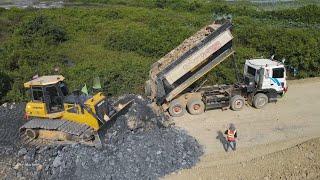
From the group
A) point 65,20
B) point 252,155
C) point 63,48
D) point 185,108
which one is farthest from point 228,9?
point 252,155

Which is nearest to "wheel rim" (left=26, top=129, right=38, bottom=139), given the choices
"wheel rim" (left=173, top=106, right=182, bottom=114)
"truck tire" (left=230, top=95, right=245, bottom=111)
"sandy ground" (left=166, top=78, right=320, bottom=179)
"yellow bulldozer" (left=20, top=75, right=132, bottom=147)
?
"yellow bulldozer" (left=20, top=75, right=132, bottom=147)

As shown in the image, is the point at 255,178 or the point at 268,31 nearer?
the point at 255,178

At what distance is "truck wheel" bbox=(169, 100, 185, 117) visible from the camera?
17.9m

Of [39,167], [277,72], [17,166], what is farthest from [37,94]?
[277,72]

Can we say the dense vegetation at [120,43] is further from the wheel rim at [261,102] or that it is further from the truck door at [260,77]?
the wheel rim at [261,102]

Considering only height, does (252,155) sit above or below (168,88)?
below

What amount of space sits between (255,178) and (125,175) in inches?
153

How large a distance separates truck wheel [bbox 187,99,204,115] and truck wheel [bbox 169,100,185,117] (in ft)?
1.13

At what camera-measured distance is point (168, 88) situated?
57.4 ft

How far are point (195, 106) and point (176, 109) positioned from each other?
82 centimetres

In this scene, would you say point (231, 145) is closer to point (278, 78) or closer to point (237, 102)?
point (237, 102)

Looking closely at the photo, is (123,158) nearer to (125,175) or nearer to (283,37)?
(125,175)

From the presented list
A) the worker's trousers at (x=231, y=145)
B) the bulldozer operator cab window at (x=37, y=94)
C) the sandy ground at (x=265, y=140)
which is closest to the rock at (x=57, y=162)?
the bulldozer operator cab window at (x=37, y=94)

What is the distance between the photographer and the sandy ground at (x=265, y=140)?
13.5 meters
